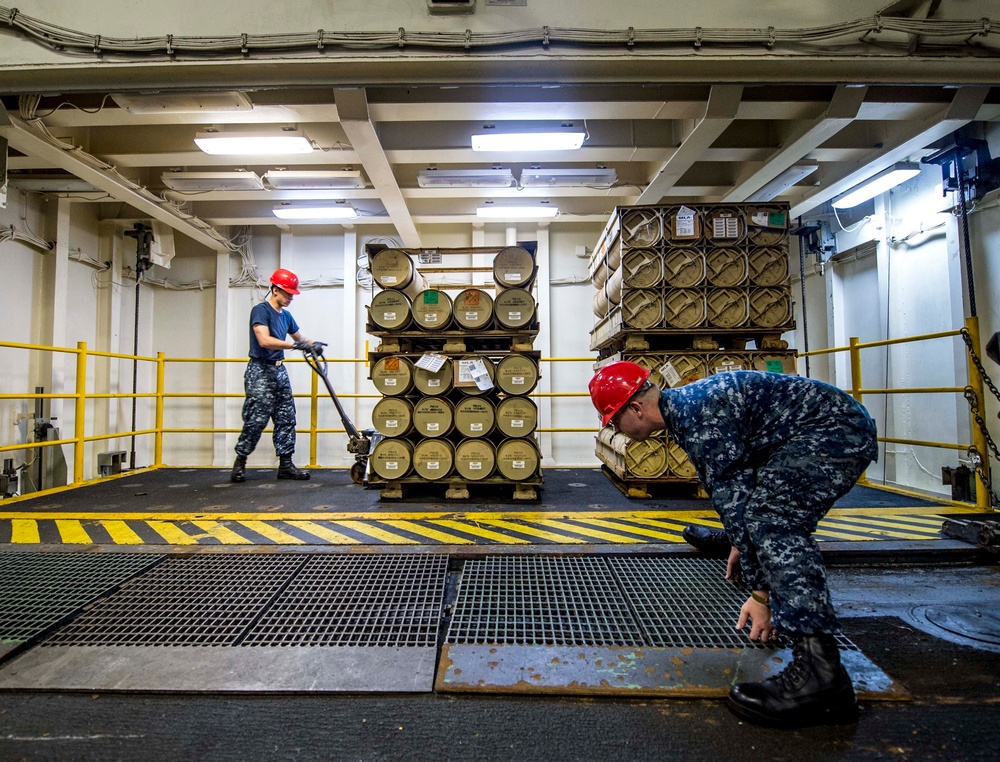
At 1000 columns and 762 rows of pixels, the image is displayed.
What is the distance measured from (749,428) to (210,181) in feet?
25.4

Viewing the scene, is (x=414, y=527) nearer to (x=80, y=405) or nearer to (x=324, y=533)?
(x=324, y=533)

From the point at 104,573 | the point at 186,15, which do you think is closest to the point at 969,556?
the point at 104,573

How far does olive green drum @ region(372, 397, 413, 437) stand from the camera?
5.08 m

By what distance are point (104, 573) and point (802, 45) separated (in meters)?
6.16

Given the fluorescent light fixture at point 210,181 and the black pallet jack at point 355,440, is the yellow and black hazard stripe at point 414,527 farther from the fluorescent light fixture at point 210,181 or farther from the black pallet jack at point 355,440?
the fluorescent light fixture at point 210,181

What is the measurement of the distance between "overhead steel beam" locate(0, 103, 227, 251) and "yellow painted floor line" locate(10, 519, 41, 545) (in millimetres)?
→ 4115

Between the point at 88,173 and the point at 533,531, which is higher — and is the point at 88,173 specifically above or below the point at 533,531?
above

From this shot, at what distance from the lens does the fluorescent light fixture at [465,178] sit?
6762 millimetres

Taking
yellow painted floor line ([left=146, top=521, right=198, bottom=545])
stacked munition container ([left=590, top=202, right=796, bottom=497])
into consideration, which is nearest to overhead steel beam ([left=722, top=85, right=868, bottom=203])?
stacked munition container ([left=590, top=202, right=796, bottom=497])

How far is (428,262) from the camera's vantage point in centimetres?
638

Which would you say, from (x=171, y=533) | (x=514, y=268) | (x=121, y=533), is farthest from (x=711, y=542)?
(x=121, y=533)

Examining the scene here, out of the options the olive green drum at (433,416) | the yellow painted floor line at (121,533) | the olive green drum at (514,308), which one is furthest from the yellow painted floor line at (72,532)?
the olive green drum at (514,308)

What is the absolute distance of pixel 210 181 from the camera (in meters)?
6.76

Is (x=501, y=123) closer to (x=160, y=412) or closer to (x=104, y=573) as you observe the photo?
(x=104, y=573)
